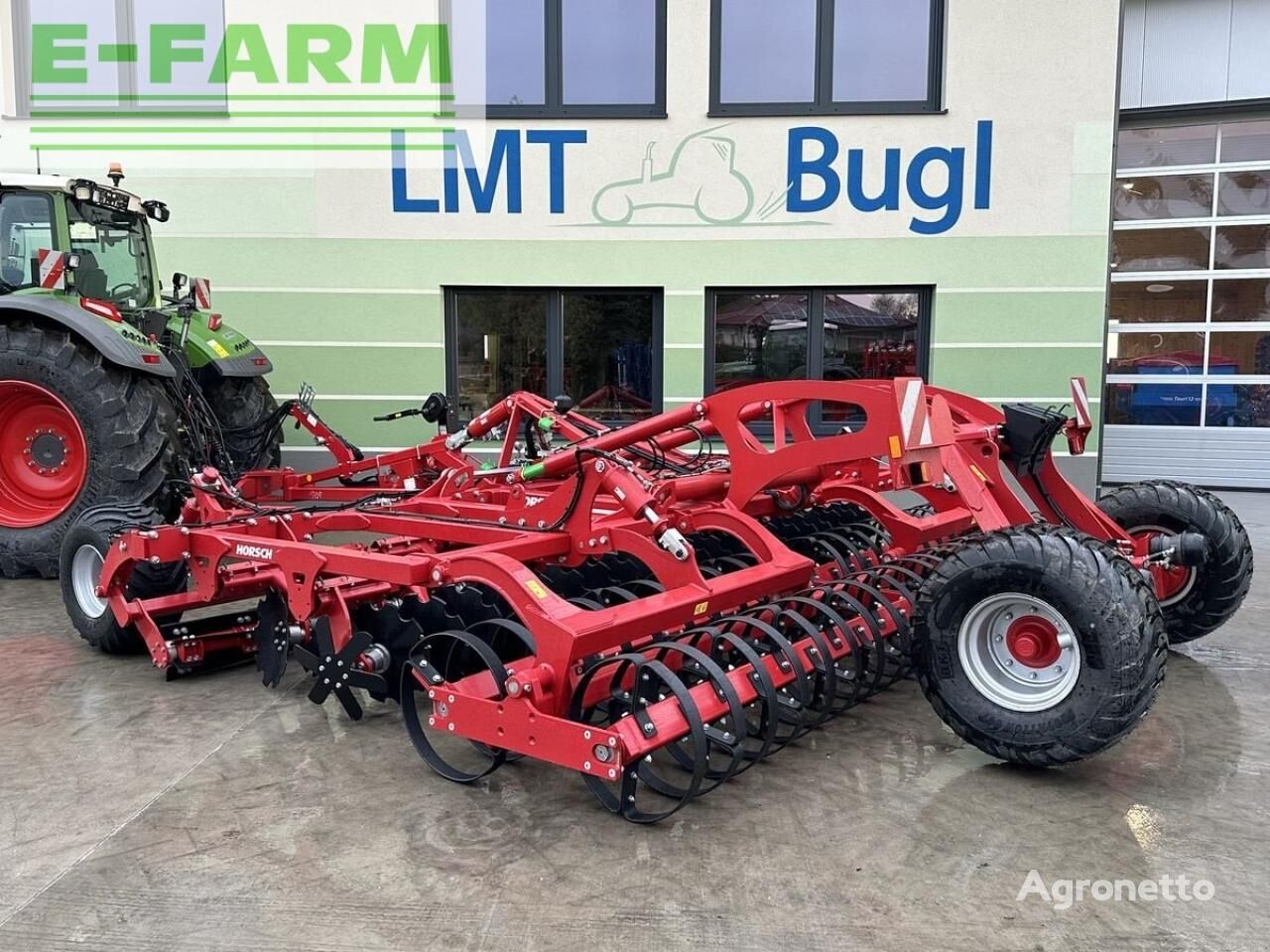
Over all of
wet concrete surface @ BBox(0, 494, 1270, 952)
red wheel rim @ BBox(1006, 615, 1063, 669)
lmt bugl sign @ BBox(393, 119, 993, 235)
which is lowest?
wet concrete surface @ BBox(0, 494, 1270, 952)

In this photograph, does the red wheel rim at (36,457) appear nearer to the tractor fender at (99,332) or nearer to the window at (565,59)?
the tractor fender at (99,332)

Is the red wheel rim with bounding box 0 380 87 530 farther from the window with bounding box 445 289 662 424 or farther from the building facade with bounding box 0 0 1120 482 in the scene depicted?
the window with bounding box 445 289 662 424

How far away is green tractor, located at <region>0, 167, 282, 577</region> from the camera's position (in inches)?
219

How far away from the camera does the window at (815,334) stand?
8477 millimetres

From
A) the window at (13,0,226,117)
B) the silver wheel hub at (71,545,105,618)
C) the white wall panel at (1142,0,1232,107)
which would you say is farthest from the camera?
the white wall panel at (1142,0,1232,107)

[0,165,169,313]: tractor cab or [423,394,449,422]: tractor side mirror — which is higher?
[0,165,169,313]: tractor cab

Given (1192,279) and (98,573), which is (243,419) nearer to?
(98,573)

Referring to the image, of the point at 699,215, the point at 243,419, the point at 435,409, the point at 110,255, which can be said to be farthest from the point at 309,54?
the point at 435,409

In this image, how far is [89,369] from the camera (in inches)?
221

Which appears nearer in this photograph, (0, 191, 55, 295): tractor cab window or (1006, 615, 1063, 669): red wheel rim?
(1006, 615, 1063, 669): red wheel rim

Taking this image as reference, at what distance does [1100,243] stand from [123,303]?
7619 mm

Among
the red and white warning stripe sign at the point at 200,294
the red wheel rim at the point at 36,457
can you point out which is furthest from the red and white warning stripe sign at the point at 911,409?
Answer: the red and white warning stripe sign at the point at 200,294

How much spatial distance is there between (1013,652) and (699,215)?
19.4 feet
